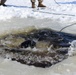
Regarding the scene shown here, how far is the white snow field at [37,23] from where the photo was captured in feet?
16.9

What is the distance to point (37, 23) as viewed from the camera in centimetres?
918

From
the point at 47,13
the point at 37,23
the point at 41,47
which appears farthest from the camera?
the point at 47,13

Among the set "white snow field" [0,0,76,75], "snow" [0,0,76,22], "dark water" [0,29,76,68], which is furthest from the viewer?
"snow" [0,0,76,22]

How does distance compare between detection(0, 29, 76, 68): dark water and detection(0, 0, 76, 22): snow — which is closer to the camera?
A: detection(0, 29, 76, 68): dark water

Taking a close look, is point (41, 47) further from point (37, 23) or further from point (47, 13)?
point (47, 13)

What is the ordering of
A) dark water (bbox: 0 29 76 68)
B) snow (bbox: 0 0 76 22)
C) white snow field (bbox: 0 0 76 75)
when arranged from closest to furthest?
white snow field (bbox: 0 0 76 75), dark water (bbox: 0 29 76 68), snow (bbox: 0 0 76 22)

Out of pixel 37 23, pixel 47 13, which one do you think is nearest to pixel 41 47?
pixel 37 23

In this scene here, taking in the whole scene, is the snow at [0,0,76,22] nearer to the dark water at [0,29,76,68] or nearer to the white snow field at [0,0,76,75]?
the white snow field at [0,0,76,75]

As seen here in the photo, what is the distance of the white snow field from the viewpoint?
514 cm

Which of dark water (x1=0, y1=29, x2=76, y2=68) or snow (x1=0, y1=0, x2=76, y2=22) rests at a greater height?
dark water (x1=0, y1=29, x2=76, y2=68)

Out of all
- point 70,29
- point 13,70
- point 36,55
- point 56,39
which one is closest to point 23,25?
point 70,29

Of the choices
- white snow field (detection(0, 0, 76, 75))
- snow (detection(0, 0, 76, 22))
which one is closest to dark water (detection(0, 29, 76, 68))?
white snow field (detection(0, 0, 76, 75))

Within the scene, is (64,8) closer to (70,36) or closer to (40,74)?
(70,36)

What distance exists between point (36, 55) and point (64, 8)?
5788 mm
